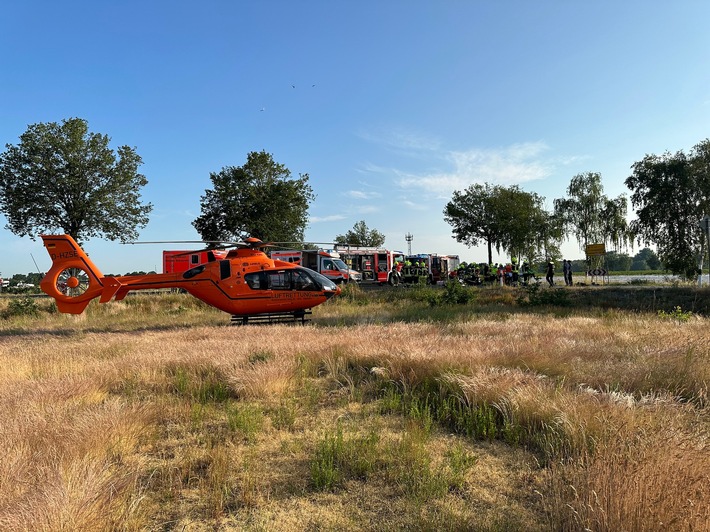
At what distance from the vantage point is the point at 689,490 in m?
2.44

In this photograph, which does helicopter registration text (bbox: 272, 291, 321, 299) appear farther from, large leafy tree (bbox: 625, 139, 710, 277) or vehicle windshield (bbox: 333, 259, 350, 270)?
large leafy tree (bbox: 625, 139, 710, 277)

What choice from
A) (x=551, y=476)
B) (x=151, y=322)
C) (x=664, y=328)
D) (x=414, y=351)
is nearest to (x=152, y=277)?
(x=151, y=322)

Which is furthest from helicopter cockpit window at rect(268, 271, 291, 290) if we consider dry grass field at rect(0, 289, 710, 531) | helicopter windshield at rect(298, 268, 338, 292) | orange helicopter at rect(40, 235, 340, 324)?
dry grass field at rect(0, 289, 710, 531)

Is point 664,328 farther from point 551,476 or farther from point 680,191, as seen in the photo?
point 680,191

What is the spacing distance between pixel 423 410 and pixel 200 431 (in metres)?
2.59

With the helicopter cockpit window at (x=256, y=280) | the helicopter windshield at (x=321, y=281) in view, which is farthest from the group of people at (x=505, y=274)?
the helicopter cockpit window at (x=256, y=280)

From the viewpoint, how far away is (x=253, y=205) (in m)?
40.5

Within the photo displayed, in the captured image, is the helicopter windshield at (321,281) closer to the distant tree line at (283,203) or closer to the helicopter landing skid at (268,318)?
the helicopter landing skid at (268,318)

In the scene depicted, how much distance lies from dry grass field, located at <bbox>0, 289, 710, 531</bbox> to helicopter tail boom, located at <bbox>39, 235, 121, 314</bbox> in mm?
6511

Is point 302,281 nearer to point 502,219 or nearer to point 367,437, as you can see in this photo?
point 367,437

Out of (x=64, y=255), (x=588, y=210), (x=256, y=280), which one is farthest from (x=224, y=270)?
(x=588, y=210)

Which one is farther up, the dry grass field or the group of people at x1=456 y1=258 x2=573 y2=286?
the group of people at x1=456 y1=258 x2=573 y2=286

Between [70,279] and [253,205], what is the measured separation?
1063 inches

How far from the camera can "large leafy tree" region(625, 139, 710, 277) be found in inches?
1020
